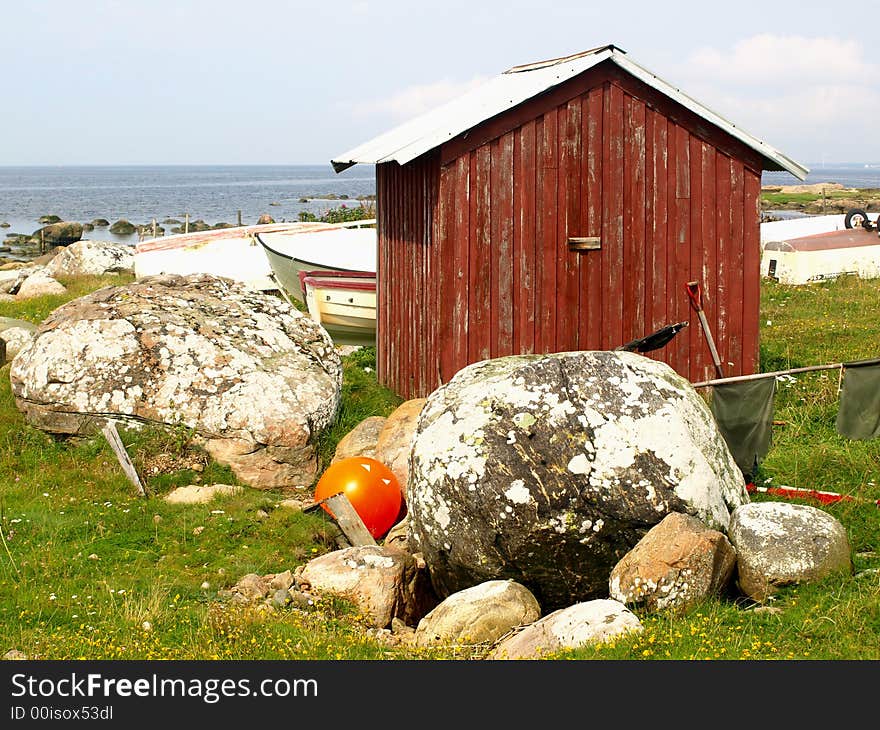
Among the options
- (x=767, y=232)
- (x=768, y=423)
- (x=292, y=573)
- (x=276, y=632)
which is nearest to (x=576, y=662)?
(x=276, y=632)

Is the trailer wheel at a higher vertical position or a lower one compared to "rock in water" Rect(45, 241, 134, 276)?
higher

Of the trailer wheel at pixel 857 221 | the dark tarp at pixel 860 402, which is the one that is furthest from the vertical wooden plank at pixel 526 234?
the trailer wheel at pixel 857 221

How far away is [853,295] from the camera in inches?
816

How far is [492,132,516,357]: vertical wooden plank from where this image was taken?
12.3 meters

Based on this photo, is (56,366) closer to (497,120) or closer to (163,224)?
(497,120)

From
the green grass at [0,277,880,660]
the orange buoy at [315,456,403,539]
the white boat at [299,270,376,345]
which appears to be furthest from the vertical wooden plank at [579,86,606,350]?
the white boat at [299,270,376,345]

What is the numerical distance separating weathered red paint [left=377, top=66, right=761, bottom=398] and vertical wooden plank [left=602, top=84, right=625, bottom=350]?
16 mm

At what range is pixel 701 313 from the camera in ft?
41.9

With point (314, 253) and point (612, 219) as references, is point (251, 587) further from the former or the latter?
point (314, 253)

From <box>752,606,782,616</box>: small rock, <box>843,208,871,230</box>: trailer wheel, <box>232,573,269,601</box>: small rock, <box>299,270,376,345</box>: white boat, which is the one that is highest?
<box>843,208,871,230</box>: trailer wheel

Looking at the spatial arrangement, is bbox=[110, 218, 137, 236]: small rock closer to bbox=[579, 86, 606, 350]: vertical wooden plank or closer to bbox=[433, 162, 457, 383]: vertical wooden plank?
bbox=[433, 162, 457, 383]: vertical wooden plank

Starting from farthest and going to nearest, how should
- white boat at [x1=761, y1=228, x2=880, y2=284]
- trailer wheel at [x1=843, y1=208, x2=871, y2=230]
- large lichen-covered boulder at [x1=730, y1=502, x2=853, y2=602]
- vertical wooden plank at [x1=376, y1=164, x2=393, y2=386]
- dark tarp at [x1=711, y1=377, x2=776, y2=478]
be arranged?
trailer wheel at [x1=843, y1=208, x2=871, y2=230] < white boat at [x1=761, y1=228, x2=880, y2=284] < vertical wooden plank at [x1=376, y1=164, x2=393, y2=386] < dark tarp at [x1=711, y1=377, x2=776, y2=478] < large lichen-covered boulder at [x1=730, y1=502, x2=853, y2=602]

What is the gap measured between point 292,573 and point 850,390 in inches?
229

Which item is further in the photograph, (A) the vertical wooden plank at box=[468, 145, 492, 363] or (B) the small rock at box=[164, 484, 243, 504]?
(A) the vertical wooden plank at box=[468, 145, 492, 363]
